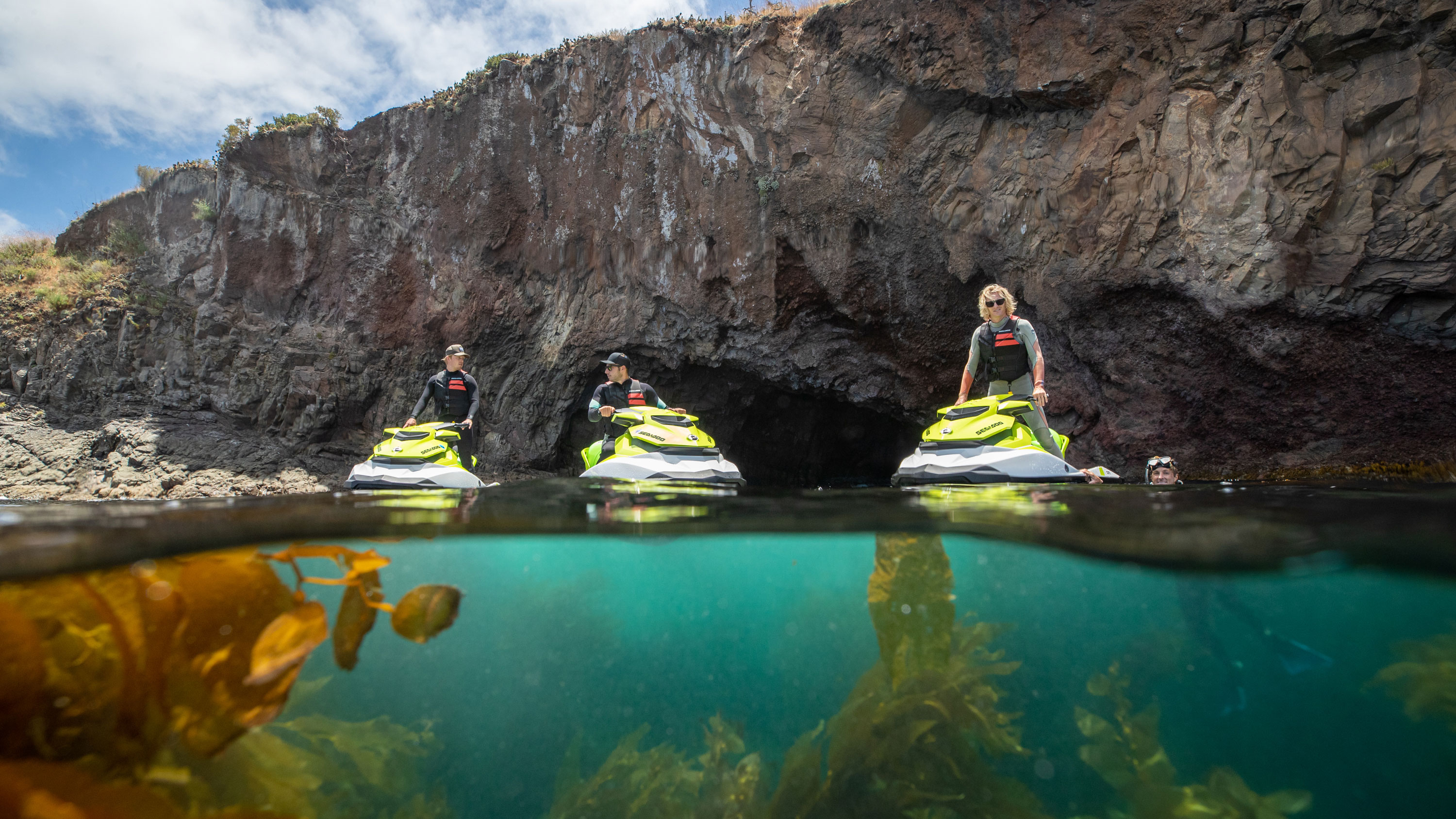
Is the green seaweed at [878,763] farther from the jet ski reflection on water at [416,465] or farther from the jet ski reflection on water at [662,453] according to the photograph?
the jet ski reflection on water at [416,465]

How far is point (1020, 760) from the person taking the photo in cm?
315

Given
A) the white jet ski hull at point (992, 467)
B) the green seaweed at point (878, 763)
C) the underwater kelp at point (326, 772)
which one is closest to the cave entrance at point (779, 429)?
the white jet ski hull at point (992, 467)

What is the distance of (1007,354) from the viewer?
19.0 ft

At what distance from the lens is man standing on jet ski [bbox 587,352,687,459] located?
6.61m

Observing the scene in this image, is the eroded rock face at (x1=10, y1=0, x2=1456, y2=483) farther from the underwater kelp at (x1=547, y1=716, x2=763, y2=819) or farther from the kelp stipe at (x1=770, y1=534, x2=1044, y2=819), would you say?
the underwater kelp at (x1=547, y1=716, x2=763, y2=819)

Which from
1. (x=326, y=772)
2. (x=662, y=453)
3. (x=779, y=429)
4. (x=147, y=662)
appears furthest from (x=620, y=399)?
(x=779, y=429)

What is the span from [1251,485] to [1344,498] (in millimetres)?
1743

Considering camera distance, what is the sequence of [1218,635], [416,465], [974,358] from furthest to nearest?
1. [416,465]
2. [974,358]
3. [1218,635]

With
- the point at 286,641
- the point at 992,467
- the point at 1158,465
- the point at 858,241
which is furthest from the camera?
the point at 858,241

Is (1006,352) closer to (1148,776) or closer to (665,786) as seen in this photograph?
(1148,776)

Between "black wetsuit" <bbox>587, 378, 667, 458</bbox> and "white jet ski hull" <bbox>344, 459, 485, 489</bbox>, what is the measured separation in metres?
1.38

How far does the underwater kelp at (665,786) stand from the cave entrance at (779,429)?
8.31 metres

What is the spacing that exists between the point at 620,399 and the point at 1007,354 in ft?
13.5

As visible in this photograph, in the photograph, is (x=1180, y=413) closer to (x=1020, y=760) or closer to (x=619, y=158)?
(x=1020, y=760)
